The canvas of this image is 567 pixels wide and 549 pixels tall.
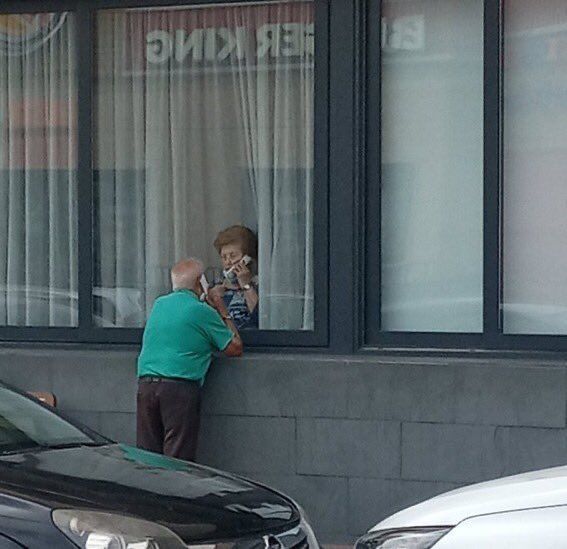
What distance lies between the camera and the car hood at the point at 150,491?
547 centimetres

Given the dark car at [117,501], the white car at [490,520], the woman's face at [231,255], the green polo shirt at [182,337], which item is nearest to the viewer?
the white car at [490,520]

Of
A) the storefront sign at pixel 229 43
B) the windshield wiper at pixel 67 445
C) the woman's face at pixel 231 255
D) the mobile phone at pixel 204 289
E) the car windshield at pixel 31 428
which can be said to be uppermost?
the storefront sign at pixel 229 43

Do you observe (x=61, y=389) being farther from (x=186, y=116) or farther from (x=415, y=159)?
(x=415, y=159)

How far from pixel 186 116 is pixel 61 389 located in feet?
7.14

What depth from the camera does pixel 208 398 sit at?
30.4ft

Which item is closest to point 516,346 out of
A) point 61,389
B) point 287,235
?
point 287,235

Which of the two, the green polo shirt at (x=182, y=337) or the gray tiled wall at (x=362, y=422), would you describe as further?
the green polo shirt at (x=182, y=337)

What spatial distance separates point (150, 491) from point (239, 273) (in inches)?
163

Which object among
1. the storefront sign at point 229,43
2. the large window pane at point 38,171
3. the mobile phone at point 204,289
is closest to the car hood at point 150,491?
the mobile phone at point 204,289

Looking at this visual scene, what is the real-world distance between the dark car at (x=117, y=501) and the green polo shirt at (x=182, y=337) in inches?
83.0

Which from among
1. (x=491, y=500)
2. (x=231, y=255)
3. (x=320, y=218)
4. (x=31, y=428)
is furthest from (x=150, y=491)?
(x=231, y=255)

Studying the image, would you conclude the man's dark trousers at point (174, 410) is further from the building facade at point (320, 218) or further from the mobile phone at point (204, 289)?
the mobile phone at point (204, 289)

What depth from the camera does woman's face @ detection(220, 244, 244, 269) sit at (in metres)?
9.84

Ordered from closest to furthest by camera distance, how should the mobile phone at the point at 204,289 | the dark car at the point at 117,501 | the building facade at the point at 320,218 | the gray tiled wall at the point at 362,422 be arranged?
1. the dark car at the point at 117,501
2. the gray tiled wall at the point at 362,422
3. the building facade at the point at 320,218
4. the mobile phone at the point at 204,289
